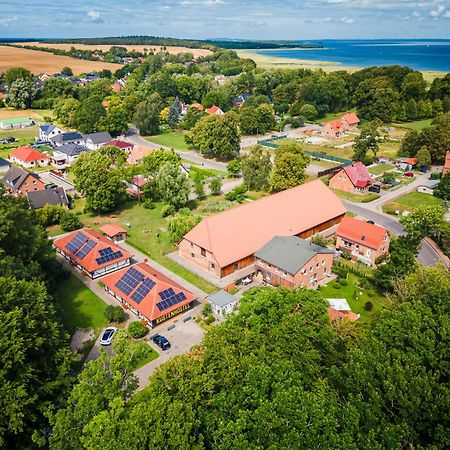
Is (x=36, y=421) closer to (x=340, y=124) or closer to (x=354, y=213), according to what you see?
(x=354, y=213)

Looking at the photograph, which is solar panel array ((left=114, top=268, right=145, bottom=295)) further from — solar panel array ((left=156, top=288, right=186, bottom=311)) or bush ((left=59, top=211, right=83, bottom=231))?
bush ((left=59, top=211, right=83, bottom=231))

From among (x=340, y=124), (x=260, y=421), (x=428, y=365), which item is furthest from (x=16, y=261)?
(x=340, y=124)

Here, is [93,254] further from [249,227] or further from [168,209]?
[249,227]

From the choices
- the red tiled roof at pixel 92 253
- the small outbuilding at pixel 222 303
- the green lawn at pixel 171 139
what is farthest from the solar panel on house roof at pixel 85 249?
the green lawn at pixel 171 139

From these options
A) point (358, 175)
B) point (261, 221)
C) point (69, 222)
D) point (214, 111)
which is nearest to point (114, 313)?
point (261, 221)

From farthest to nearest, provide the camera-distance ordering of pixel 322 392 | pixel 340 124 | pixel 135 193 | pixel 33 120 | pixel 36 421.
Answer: pixel 33 120, pixel 340 124, pixel 135 193, pixel 36 421, pixel 322 392

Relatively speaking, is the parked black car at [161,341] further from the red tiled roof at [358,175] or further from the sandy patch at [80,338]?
the red tiled roof at [358,175]
